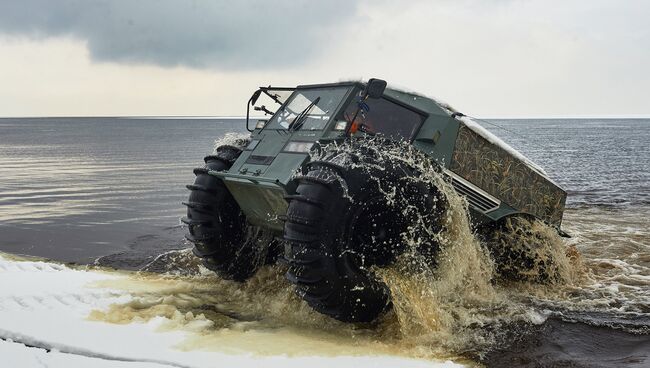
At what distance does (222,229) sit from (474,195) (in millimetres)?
2726

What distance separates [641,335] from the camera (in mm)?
6234

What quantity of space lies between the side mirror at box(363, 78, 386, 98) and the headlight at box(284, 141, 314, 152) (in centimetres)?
71

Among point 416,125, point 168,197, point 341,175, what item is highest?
point 416,125

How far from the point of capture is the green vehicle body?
639 cm

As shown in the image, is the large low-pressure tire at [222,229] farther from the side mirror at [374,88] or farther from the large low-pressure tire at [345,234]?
the side mirror at [374,88]

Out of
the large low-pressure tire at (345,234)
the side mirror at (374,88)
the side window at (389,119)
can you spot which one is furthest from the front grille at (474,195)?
the side mirror at (374,88)

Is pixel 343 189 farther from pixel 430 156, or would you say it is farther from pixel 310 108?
pixel 310 108

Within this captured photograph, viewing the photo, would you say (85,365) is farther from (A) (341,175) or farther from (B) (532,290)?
(B) (532,290)

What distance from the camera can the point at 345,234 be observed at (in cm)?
567

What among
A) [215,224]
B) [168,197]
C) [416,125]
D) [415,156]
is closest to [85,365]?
[215,224]

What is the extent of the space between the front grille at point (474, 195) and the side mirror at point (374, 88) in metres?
1.20

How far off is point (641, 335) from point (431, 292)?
2.00m

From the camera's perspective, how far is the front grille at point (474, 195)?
22.5 ft

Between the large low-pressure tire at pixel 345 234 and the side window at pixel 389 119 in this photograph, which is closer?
the large low-pressure tire at pixel 345 234
